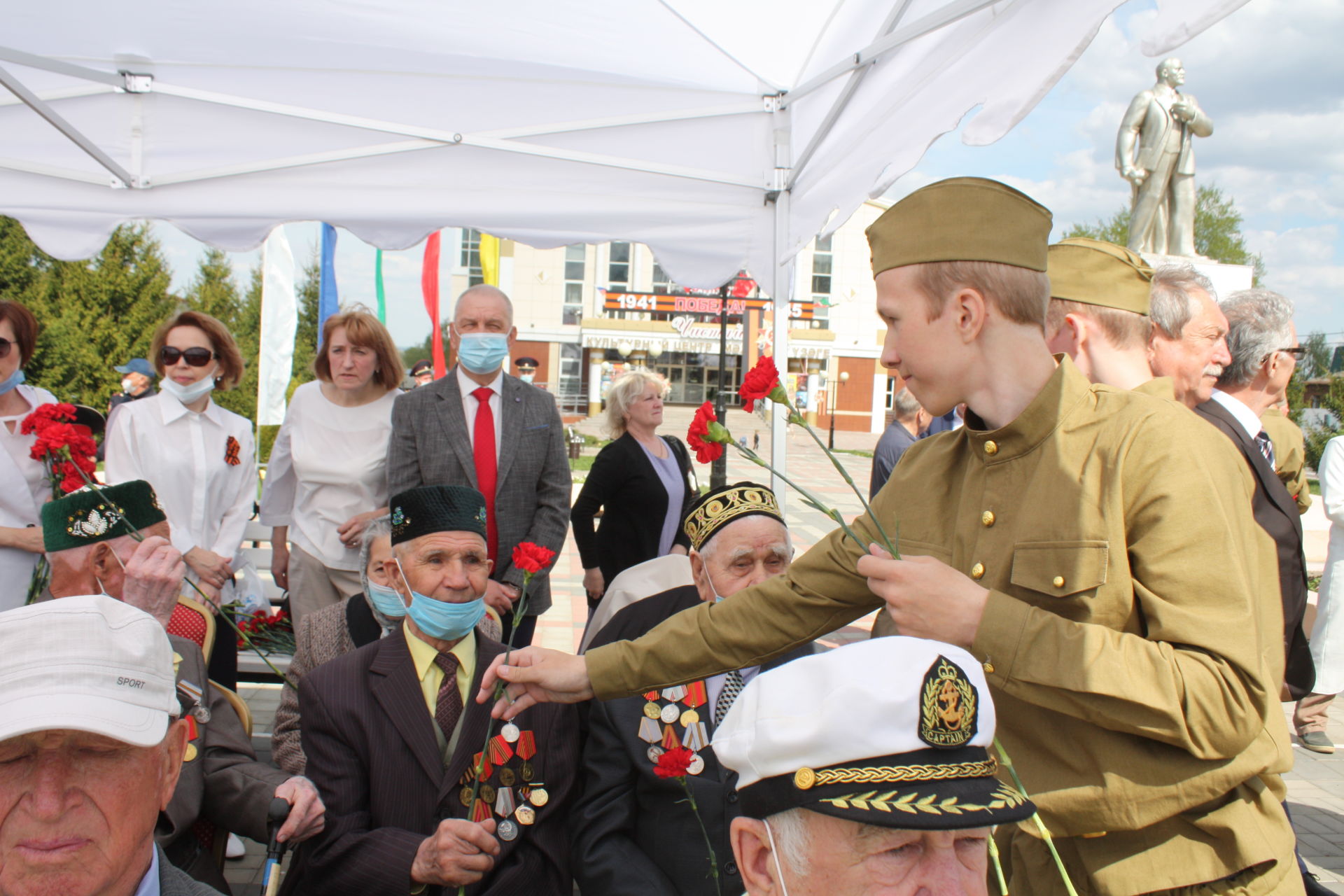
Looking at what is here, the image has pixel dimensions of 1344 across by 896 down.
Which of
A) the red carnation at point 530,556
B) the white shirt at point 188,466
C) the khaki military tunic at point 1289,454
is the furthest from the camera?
the white shirt at point 188,466

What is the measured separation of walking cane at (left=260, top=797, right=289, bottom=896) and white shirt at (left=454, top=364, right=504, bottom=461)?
2251 mm

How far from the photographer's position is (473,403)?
451 cm

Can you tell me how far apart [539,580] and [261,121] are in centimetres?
255

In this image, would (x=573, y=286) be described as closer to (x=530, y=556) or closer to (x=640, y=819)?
(x=640, y=819)

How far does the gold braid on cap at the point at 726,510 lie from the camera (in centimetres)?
315

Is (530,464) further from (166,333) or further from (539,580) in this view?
(166,333)

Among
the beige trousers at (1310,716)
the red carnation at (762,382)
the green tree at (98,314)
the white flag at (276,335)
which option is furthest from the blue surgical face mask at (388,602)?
the green tree at (98,314)

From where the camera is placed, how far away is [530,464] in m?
4.46

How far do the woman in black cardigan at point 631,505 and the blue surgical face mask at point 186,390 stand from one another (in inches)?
79.4

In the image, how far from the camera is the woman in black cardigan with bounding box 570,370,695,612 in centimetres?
541

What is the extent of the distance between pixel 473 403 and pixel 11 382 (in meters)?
1.98

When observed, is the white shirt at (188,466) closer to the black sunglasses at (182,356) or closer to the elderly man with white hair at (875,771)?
the black sunglasses at (182,356)

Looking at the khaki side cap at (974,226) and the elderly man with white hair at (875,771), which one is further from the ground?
the khaki side cap at (974,226)

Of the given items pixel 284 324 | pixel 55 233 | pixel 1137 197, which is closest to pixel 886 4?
pixel 55 233
